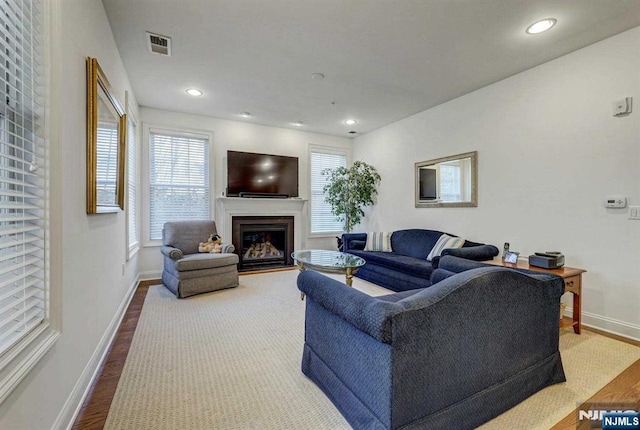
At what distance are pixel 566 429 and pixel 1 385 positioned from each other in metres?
2.37

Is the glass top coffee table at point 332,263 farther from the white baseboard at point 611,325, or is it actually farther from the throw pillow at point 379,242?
the white baseboard at point 611,325

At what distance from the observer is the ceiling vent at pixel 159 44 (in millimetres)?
2602

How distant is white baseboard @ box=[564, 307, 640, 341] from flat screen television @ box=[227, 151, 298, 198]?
4333mm

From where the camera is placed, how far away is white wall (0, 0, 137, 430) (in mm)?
1215

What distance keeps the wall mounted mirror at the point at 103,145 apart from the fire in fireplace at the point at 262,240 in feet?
7.55

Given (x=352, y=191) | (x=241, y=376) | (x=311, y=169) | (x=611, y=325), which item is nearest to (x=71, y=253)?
(x=241, y=376)

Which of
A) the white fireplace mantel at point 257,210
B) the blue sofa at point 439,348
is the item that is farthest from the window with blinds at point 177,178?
the blue sofa at point 439,348

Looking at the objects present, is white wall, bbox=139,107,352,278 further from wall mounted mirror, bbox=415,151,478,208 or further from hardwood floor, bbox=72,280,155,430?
wall mounted mirror, bbox=415,151,478,208

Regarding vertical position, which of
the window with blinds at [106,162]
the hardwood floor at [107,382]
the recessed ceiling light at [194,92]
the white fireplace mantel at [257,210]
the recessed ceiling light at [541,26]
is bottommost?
the hardwood floor at [107,382]

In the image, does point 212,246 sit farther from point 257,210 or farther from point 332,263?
point 332,263

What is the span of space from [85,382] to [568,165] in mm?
4321

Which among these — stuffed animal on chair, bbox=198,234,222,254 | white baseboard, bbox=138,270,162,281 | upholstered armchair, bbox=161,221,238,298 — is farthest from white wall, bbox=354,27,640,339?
white baseboard, bbox=138,270,162,281

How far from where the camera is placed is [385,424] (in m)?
1.21

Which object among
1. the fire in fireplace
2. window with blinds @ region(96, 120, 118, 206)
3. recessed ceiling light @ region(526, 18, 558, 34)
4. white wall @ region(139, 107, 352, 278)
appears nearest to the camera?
window with blinds @ region(96, 120, 118, 206)
